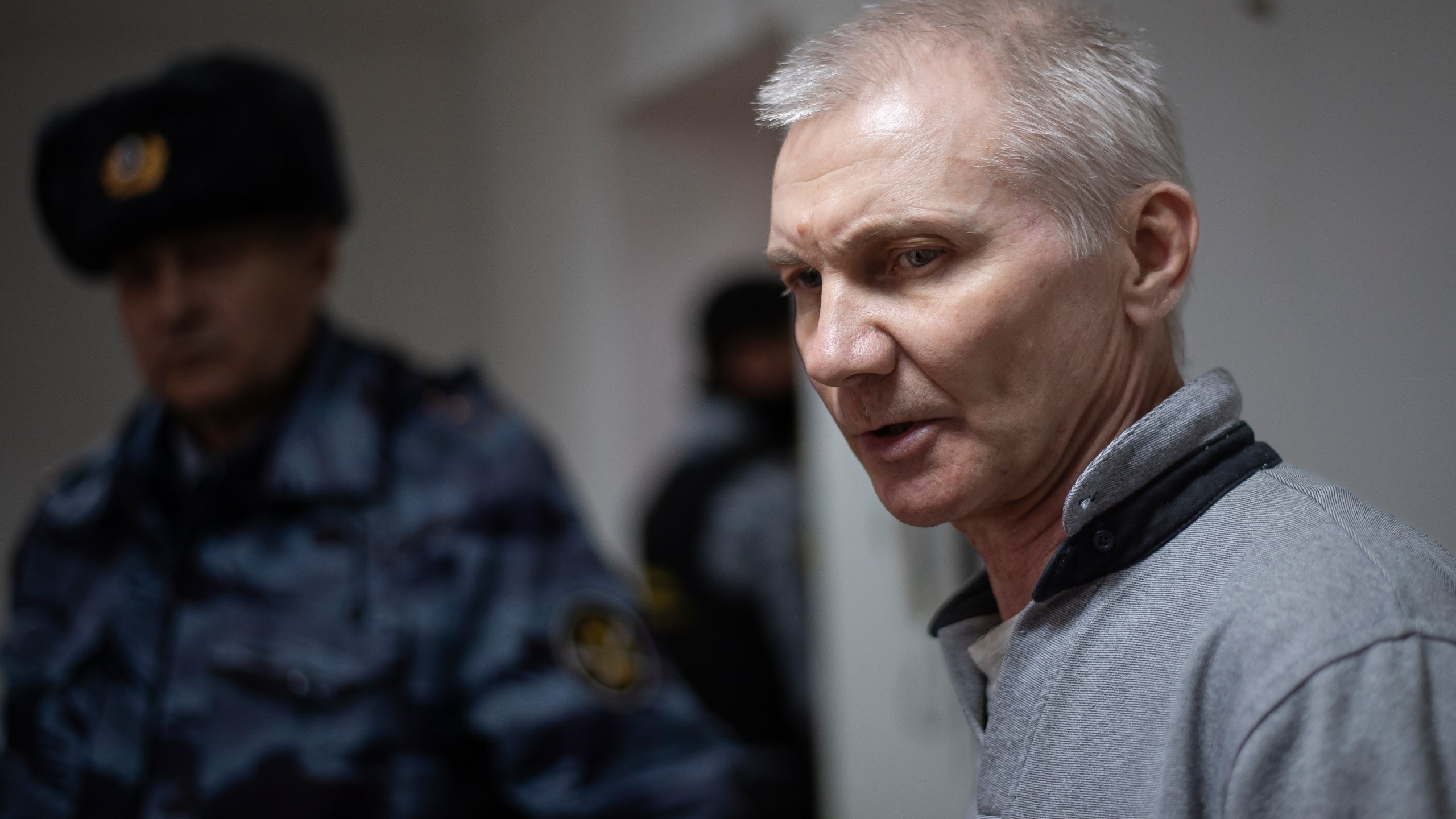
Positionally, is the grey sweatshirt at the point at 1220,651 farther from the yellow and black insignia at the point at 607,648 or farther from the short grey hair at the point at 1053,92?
the yellow and black insignia at the point at 607,648

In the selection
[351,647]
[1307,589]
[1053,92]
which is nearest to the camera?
[1307,589]

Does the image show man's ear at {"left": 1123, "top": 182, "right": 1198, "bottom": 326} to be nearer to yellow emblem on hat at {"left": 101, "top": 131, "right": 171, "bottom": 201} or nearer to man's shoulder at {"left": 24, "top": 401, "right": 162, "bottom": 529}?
yellow emblem on hat at {"left": 101, "top": 131, "right": 171, "bottom": 201}

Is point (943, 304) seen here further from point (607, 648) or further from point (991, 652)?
point (607, 648)

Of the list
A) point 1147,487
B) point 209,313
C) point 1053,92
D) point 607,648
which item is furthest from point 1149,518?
point 209,313

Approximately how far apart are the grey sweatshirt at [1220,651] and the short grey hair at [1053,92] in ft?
0.43

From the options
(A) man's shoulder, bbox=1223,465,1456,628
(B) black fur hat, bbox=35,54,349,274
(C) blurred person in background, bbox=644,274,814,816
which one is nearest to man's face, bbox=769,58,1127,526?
(A) man's shoulder, bbox=1223,465,1456,628

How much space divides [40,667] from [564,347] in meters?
2.36

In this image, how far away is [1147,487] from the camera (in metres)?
0.64

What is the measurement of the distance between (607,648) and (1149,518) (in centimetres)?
87

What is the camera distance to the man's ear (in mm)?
665

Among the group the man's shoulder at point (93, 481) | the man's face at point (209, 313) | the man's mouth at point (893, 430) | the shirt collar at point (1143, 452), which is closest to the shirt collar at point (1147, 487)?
the shirt collar at point (1143, 452)

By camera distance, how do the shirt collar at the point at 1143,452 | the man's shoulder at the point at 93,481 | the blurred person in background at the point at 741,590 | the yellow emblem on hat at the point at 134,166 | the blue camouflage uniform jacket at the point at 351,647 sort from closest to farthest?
the shirt collar at the point at 1143,452, the blue camouflage uniform jacket at the point at 351,647, the yellow emblem on hat at the point at 134,166, the man's shoulder at the point at 93,481, the blurred person in background at the point at 741,590

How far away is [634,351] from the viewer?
3.41 m

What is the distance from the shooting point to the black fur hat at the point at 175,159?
1.42 m
